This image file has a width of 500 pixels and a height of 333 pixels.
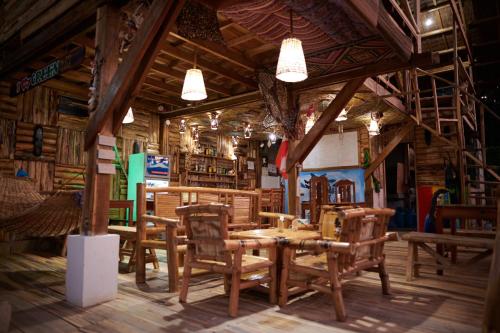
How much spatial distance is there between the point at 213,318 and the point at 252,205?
2549 millimetres

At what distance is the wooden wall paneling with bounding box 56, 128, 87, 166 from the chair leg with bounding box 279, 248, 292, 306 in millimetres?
6364

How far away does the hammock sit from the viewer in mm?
4227

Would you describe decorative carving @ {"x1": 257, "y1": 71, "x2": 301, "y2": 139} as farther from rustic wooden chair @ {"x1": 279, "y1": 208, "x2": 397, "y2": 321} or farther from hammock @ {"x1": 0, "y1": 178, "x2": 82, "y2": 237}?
hammock @ {"x1": 0, "y1": 178, "x2": 82, "y2": 237}

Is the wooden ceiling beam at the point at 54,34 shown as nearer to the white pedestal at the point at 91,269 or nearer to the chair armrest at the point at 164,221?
the chair armrest at the point at 164,221

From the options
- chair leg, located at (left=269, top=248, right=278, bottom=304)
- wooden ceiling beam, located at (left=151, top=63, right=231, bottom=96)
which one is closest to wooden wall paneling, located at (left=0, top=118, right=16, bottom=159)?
wooden ceiling beam, located at (left=151, top=63, right=231, bottom=96)

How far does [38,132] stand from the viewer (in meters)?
7.30

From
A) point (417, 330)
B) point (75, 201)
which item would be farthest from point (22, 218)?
point (417, 330)

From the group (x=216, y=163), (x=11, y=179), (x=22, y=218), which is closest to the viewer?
(x=22, y=218)

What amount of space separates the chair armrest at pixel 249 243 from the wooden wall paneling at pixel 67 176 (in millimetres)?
5678

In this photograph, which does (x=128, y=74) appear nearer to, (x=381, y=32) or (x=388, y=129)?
(x=381, y=32)

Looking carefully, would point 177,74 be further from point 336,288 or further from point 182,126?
point 336,288

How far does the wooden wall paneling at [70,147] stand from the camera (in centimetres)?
769

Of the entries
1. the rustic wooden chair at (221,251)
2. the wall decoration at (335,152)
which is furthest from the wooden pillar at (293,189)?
the wall decoration at (335,152)

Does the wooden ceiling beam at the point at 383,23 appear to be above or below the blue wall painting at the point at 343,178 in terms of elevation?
above
